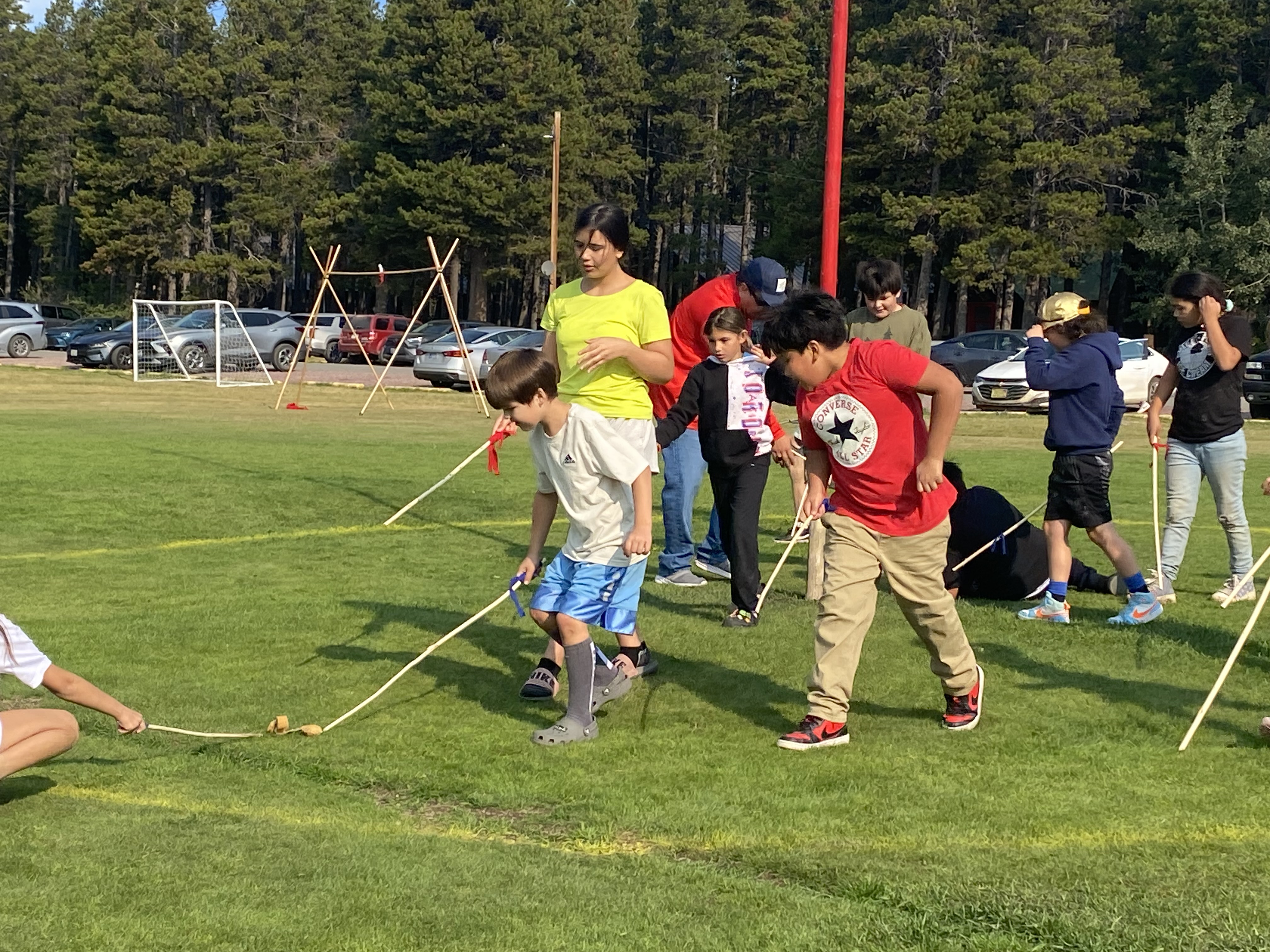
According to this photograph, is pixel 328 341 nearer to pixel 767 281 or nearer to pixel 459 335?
pixel 459 335

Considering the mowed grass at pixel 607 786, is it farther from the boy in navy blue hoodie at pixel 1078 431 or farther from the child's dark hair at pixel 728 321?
the child's dark hair at pixel 728 321

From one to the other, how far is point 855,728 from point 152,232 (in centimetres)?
6339

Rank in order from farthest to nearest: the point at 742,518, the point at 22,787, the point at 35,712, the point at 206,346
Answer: the point at 206,346 < the point at 742,518 < the point at 22,787 < the point at 35,712

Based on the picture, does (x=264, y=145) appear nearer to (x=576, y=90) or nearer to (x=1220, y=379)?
(x=576, y=90)

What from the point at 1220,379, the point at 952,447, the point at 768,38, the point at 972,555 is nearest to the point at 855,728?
the point at 972,555

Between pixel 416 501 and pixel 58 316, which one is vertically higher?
pixel 58 316

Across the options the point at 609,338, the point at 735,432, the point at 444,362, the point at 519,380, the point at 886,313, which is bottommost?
the point at 444,362

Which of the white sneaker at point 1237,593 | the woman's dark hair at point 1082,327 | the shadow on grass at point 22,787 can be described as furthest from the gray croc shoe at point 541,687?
the white sneaker at point 1237,593

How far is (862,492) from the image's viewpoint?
5316 millimetres

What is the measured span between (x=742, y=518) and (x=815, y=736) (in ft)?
7.66

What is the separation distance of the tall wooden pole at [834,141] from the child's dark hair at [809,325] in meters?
3.41

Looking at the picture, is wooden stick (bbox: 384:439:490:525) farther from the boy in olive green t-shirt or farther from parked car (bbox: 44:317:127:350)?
parked car (bbox: 44:317:127:350)

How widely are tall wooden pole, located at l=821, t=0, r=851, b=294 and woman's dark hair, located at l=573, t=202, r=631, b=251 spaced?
3027 mm

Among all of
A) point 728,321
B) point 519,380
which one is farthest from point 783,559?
point 519,380
